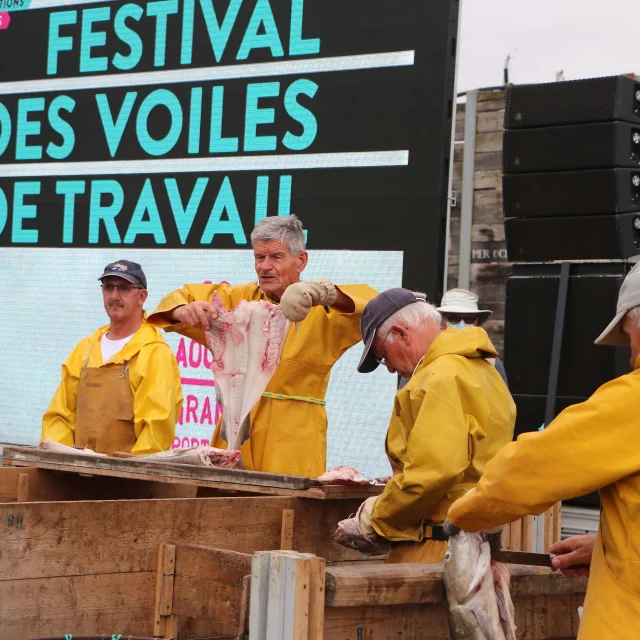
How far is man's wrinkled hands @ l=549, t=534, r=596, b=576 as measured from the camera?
7.81 ft

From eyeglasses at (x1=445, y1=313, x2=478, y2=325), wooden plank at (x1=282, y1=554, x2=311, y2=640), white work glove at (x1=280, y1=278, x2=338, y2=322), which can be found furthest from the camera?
eyeglasses at (x1=445, y1=313, x2=478, y2=325)

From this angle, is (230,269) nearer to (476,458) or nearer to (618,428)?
(476,458)

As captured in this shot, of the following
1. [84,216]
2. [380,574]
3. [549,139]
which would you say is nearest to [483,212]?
[549,139]

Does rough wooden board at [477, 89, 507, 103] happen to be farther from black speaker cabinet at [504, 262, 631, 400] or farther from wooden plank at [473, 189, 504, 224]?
black speaker cabinet at [504, 262, 631, 400]

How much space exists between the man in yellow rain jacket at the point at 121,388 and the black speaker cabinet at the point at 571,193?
203cm

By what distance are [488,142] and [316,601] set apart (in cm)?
500

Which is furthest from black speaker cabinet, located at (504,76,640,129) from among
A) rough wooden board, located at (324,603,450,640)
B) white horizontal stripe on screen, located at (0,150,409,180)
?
rough wooden board, located at (324,603,450,640)

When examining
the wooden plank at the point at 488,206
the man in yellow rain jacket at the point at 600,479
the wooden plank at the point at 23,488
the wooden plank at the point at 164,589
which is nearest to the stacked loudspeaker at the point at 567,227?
the wooden plank at the point at 488,206

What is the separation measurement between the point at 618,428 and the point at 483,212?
16.8 feet

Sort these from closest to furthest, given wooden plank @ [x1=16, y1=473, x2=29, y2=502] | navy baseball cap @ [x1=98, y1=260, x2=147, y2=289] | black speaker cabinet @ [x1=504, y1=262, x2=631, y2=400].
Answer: wooden plank @ [x1=16, y1=473, x2=29, y2=502]
navy baseball cap @ [x1=98, y1=260, x2=147, y2=289]
black speaker cabinet @ [x1=504, y1=262, x2=631, y2=400]

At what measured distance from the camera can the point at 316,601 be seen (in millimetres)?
2230

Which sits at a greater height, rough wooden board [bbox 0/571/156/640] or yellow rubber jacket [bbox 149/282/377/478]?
yellow rubber jacket [bbox 149/282/377/478]

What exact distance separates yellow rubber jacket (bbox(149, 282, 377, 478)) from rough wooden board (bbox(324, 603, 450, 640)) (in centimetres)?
154

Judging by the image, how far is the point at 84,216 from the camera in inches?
274
